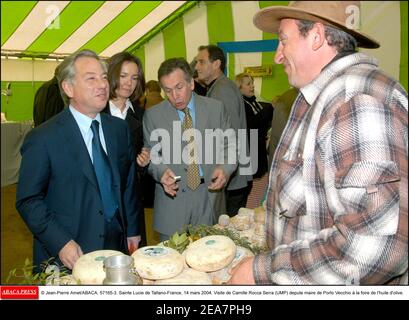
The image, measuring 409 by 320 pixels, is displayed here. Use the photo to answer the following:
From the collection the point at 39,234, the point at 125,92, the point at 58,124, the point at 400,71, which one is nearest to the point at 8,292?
A: the point at 39,234

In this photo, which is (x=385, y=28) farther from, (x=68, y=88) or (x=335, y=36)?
(x=68, y=88)

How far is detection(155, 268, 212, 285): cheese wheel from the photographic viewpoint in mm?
725

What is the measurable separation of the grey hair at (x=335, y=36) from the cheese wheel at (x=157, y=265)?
0.45 m

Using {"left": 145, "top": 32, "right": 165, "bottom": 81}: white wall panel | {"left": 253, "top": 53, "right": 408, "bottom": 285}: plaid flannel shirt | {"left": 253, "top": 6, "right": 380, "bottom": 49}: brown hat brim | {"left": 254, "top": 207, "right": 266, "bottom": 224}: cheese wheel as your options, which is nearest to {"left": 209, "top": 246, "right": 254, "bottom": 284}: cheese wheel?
{"left": 253, "top": 53, "right": 408, "bottom": 285}: plaid flannel shirt

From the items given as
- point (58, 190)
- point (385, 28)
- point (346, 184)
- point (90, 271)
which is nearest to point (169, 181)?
point (58, 190)

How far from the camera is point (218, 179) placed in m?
1.39

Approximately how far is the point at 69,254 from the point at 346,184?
709mm

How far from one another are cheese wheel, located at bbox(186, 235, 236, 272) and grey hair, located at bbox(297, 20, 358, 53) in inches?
16.4

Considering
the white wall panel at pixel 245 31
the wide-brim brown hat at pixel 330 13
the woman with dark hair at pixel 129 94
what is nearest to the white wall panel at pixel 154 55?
the woman with dark hair at pixel 129 94

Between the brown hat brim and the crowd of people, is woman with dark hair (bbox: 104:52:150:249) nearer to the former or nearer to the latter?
the crowd of people

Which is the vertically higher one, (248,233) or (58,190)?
(58,190)

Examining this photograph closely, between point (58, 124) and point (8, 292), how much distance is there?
0.45 meters

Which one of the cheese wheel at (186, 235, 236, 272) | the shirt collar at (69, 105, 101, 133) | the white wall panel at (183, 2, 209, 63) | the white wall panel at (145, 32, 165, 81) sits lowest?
the cheese wheel at (186, 235, 236, 272)
